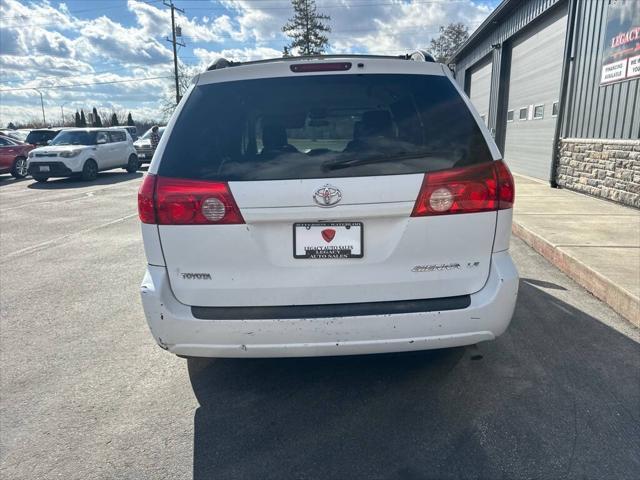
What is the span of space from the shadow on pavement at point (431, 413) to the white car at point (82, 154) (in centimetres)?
1552

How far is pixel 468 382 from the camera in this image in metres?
3.07

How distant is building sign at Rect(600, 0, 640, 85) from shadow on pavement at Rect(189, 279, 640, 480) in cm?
653

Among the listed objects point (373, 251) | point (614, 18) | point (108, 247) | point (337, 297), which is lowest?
point (108, 247)

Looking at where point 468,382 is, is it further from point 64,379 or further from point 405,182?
point 64,379

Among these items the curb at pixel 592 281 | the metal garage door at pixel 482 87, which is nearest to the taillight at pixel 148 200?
the curb at pixel 592 281

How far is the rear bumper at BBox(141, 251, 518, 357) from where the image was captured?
246 cm

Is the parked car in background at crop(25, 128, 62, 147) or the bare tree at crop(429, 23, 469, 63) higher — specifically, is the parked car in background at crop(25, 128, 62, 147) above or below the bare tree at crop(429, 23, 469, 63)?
below

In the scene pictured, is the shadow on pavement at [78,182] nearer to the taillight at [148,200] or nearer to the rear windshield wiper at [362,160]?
the taillight at [148,200]

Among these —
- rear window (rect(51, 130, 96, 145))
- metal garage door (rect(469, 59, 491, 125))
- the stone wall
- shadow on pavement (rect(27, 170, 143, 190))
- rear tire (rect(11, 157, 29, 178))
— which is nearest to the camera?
the stone wall

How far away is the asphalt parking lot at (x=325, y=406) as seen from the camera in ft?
7.79

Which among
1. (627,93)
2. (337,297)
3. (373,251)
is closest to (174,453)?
(337,297)

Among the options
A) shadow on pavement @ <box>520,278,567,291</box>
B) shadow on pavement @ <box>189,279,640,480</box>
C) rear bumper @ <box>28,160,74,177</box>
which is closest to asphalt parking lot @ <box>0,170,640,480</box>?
shadow on pavement @ <box>189,279,640,480</box>

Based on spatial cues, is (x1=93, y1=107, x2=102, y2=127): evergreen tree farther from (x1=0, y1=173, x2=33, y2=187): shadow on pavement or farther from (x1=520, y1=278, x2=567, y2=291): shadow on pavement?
(x1=520, y1=278, x2=567, y2=291): shadow on pavement

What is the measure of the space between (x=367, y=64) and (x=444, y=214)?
3.10ft
